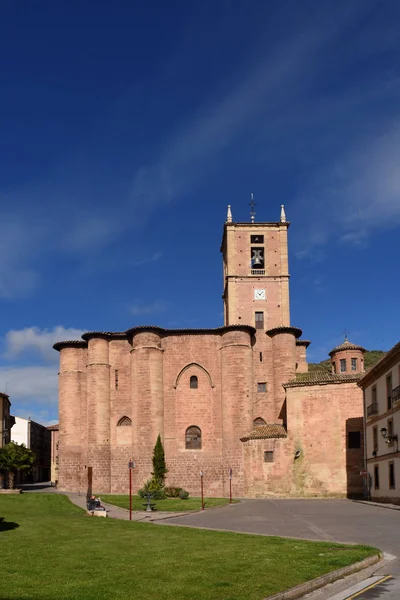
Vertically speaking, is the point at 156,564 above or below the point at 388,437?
below

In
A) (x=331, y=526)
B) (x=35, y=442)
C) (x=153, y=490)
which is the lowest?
(x=153, y=490)

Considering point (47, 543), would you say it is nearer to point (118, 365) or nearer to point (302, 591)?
point (302, 591)

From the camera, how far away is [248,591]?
954 centimetres

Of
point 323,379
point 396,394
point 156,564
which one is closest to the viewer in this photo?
point 156,564

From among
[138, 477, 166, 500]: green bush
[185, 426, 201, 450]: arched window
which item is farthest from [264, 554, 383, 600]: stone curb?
[185, 426, 201, 450]: arched window

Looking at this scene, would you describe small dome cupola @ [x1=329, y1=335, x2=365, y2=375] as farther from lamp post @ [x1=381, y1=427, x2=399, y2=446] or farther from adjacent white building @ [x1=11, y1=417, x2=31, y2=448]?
adjacent white building @ [x1=11, y1=417, x2=31, y2=448]

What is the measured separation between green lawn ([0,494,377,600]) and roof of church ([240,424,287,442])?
2853cm

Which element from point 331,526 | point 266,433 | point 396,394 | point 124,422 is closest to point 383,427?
point 396,394

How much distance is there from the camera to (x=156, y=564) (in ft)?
39.4

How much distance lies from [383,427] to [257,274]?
24465 millimetres

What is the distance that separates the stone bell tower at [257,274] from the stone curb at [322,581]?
44.1m

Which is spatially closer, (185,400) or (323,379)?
(323,379)

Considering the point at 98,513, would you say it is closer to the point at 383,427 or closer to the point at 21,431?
the point at 383,427

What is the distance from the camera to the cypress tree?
49.3 metres
